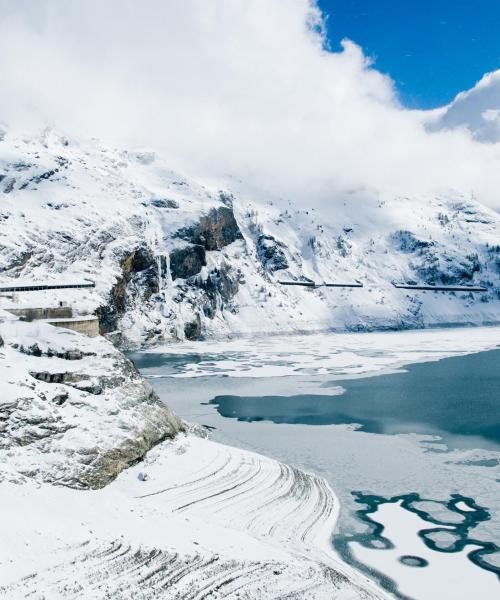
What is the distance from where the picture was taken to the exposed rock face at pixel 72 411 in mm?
28344

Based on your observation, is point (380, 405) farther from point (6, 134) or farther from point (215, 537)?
point (6, 134)

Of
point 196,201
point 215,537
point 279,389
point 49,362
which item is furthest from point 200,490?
point 196,201

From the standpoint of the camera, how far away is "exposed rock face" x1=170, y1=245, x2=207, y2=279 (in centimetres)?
14500

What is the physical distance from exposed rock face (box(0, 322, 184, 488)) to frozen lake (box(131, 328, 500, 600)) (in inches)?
474

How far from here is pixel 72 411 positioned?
105ft

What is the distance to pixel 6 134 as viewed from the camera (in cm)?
16500

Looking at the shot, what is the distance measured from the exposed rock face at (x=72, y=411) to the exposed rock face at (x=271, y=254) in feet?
500

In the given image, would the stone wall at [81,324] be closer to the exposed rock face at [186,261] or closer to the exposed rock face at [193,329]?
the exposed rock face at [193,329]

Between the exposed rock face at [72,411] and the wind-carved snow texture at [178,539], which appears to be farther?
the exposed rock face at [72,411]

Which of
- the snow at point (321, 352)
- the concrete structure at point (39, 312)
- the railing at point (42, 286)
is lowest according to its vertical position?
the snow at point (321, 352)

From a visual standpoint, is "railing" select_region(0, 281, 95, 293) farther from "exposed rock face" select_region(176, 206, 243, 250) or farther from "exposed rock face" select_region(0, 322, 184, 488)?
"exposed rock face" select_region(0, 322, 184, 488)

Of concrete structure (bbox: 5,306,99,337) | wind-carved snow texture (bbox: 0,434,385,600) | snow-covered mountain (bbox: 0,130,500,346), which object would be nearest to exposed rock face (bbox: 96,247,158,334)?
snow-covered mountain (bbox: 0,130,500,346)

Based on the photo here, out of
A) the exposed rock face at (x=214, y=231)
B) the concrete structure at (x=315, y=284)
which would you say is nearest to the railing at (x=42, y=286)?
the exposed rock face at (x=214, y=231)

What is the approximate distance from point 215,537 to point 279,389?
45154 mm
